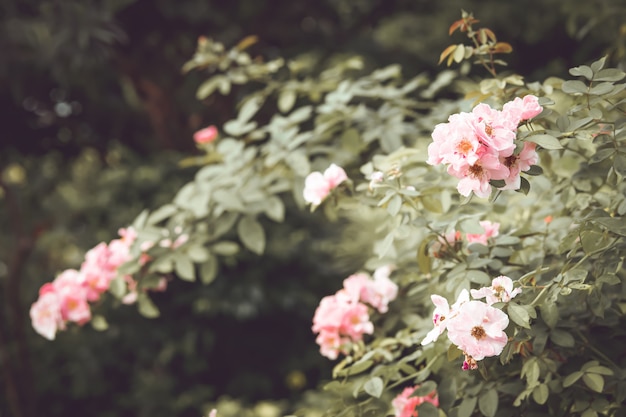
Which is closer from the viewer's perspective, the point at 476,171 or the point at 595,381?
the point at 476,171

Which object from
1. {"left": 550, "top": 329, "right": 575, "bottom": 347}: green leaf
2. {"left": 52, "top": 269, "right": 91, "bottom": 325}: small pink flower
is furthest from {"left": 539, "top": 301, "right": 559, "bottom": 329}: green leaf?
{"left": 52, "top": 269, "right": 91, "bottom": 325}: small pink flower

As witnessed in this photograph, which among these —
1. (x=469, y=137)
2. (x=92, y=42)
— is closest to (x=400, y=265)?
(x=469, y=137)

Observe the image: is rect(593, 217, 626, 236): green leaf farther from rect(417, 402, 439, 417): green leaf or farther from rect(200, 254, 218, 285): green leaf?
rect(200, 254, 218, 285): green leaf

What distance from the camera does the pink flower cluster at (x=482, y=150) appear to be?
2.89ft

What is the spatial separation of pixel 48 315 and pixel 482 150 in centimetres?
114

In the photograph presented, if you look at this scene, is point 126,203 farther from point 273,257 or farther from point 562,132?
point 562,132

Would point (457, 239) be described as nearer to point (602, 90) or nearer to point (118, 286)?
point (602, 90)

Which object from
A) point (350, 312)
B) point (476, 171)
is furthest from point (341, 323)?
point (476, 171)

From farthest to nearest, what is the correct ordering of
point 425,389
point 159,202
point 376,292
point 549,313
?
point 159,202, point 376,292, point 425,389, point 549,313

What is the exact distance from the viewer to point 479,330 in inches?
34.9

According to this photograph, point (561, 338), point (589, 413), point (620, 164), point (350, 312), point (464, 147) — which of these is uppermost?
point (464, 147)

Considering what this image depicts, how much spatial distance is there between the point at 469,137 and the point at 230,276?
8.45ft

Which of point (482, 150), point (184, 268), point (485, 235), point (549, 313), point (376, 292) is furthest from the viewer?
point (184, 268)

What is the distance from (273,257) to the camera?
11.1ft
